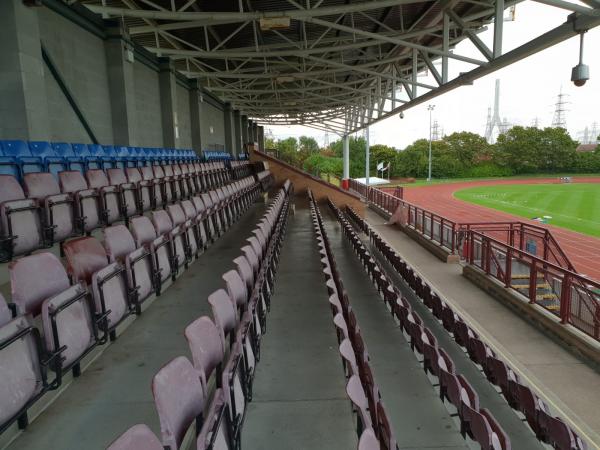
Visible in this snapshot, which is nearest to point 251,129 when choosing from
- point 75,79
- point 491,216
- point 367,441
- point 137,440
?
point 491,216

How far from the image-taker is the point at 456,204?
33.8m

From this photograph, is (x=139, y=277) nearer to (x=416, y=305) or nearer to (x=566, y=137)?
(x=416, y=305)

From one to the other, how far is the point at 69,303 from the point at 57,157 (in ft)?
13.1

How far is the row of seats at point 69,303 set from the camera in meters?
1.94

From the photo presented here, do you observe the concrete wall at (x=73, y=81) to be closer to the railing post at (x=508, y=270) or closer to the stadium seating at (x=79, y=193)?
the stadium seating at (x=79, y=193)

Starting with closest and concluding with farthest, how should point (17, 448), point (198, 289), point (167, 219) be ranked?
point (17, 448) → point (198, 289) → point (167, 219)

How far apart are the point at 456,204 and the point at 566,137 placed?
34.9 metres

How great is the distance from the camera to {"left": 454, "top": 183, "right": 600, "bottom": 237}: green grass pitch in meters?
24.7

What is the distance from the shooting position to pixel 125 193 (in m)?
5.21

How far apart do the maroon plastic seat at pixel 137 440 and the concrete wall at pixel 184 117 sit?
1530 centimetres

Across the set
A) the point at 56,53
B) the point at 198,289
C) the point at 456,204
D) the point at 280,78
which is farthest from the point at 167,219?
the point at 456,204

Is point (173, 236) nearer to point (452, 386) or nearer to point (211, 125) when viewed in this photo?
point (452, 386)

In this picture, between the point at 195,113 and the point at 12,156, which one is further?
the point at 195,113

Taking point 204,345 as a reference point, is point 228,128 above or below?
above
